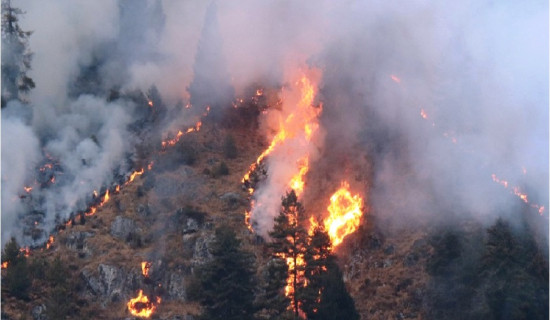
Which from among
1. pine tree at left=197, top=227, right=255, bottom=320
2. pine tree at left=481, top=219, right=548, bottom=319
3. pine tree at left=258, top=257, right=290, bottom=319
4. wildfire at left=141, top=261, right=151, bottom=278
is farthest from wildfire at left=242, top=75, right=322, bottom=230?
pine tree at left=481, top=219, right=548, bottom=319

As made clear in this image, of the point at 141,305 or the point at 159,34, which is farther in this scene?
the point at 159,34

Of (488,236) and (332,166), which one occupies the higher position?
(332,166)

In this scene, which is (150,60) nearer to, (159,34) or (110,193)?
(159,34)

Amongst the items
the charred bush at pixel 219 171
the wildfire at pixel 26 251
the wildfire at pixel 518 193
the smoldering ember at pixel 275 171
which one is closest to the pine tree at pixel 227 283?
the smoldering ember at pixel 275 171

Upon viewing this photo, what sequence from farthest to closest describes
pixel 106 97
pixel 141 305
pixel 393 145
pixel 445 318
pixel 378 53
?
pixel 106 97, pixel 378 53, pixel 393 145, pixel 141 305, pixel 445 318

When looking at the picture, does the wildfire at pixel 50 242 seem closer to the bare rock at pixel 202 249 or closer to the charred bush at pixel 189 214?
the charred bush at pixel 189 214

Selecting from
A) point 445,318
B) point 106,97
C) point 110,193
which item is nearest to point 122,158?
point 110,193

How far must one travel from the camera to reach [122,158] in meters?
79.4

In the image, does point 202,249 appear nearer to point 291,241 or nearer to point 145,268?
point 145,268

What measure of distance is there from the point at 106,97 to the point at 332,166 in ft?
98.5

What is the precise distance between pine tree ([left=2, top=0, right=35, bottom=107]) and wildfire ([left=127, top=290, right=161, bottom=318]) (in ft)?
106

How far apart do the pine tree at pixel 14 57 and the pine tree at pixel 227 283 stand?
123 ft

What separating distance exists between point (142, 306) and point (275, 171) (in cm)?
1865

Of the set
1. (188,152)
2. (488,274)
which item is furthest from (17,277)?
(488,274)
